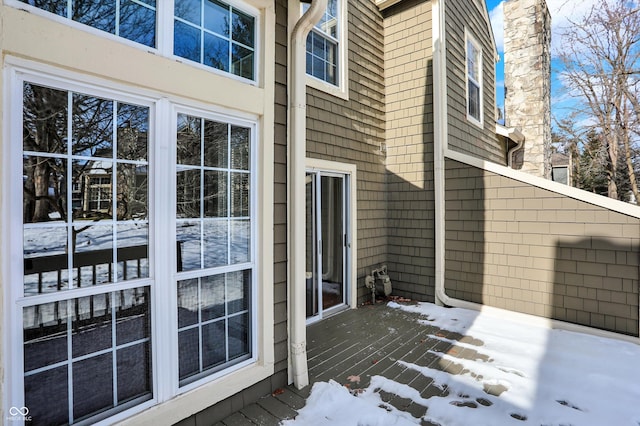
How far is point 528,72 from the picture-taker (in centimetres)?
1062

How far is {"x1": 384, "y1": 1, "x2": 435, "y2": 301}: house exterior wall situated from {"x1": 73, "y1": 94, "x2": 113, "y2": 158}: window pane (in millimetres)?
4396

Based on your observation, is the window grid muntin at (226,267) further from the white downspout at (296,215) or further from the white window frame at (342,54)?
the white window frame at (342,54)

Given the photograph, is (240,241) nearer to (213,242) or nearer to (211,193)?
(213,242)

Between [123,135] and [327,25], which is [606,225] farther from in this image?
[123,135]

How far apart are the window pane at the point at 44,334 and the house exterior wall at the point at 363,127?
3.25 metres

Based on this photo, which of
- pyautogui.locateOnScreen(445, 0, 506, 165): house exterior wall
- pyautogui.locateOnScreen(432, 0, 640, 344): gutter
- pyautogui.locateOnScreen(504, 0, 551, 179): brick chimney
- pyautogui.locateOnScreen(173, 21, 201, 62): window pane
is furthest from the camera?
pyautogui.locateOnScreen(504, 0, 551, 179): brick chimney

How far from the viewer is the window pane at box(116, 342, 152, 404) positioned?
6.34 ft

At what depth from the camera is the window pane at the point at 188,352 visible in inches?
85.8

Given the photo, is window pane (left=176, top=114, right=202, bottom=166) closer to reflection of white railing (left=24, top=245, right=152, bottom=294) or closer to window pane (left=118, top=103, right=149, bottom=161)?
window pane (left=118, top=103, right=149, bottom=161)

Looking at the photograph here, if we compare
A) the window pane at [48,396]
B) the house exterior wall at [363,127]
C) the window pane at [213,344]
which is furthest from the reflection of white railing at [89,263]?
the house exterior wall at [363,127]

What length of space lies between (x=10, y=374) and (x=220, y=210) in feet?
4.54

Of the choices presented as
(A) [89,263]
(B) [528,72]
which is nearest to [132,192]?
(A) [89,263]

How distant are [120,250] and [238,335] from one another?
43.0 inches

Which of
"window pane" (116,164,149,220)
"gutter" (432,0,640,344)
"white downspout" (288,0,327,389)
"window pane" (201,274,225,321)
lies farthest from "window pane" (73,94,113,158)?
"gutter" (432,0,640,344)
